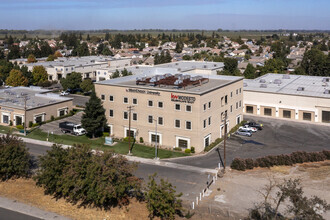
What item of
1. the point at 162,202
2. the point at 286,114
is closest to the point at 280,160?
the point at 162,202

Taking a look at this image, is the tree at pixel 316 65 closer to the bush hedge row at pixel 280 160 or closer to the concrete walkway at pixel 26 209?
the bush hedge row at pixel 280 160

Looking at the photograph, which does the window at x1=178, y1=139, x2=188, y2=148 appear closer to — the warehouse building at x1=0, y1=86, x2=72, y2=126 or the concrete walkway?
the concrete walkway

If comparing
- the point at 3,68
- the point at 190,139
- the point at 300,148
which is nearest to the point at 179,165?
the point at 190,139

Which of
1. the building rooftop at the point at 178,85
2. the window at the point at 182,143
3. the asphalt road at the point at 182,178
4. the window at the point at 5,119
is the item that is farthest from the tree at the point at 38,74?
the asphalt road at the point at 182,178

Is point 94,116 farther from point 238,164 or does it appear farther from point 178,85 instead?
point 238,164

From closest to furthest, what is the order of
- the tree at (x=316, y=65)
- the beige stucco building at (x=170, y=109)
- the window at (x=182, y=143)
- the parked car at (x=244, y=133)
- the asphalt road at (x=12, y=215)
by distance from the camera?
the asphalt road at (x=12, y=215)
the beige stucco building at (x=170, y=109)
the window at (x=182, y=143)
the parked car at (x=244, y=133)
the tree at (x=316, y=65)
